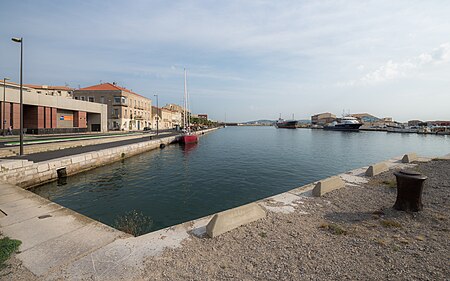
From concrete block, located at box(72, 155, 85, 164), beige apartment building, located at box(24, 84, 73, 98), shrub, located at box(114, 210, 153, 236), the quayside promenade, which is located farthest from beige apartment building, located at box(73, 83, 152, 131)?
the quayside promenade

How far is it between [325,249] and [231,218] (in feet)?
7.84

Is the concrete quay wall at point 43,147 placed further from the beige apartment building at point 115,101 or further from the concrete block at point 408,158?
the beige apartment building at point 115,101

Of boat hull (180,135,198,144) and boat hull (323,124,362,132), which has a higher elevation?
boat hull (323,124,362,132)

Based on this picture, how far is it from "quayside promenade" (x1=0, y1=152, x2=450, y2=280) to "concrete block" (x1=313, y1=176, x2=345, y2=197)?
1028 millimetres

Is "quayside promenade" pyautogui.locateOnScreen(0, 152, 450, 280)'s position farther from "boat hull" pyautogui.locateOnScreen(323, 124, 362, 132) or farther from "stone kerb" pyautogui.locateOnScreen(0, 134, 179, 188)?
"boat hull" pyautogui.locateOnScreen(323, 124, 362, 132)

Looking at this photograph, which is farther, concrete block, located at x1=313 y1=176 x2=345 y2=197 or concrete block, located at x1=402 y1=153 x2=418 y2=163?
concrete block, located at x1=402 y1=153 x2=418 y2=163

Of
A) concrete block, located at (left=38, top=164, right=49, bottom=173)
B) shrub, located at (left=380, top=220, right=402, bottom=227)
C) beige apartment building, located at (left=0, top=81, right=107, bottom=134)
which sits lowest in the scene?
shrub, located at (left=380, top=220, right=402, bottom=227)

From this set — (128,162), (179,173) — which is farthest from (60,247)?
(128,162)

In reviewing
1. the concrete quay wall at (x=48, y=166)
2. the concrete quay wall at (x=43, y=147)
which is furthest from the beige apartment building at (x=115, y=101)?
the concrete quay wall at (x=48, y=166)

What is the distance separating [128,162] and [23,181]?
1060 centimetres

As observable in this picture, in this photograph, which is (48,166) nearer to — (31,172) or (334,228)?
(31,172)

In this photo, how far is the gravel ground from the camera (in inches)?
162

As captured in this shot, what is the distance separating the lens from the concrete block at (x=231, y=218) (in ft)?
18.3

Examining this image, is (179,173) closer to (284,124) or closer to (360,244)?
(360,244)
